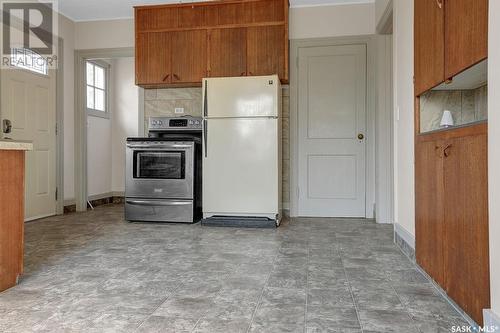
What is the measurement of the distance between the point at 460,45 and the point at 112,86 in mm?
5329

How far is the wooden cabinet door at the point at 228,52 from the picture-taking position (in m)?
3.96

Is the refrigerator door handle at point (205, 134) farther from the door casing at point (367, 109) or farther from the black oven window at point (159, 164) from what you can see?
the door casing at point (367, 109)

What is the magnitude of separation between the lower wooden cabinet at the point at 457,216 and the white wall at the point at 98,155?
456 cm

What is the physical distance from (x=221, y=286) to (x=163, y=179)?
2.09 meters

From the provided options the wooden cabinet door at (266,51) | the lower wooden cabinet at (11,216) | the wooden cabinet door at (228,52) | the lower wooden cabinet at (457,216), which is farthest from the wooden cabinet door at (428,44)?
the lower wooden cabinet at (11,216)

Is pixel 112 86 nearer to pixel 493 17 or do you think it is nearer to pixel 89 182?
pixel 89 182

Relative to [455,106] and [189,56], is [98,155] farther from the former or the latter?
[455,106]

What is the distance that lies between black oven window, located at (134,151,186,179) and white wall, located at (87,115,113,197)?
1.71 meters

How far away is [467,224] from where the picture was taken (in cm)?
148

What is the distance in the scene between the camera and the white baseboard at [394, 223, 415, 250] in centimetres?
236

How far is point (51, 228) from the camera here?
11.6ft

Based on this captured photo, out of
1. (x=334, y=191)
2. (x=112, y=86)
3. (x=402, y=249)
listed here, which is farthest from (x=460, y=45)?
(x=112, y=86)

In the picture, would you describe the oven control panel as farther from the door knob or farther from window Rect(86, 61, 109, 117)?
window Rect(86, 61, 109, 117)

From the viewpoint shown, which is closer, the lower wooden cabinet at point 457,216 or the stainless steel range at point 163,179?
the lower wooden cabinet at point 457,216
